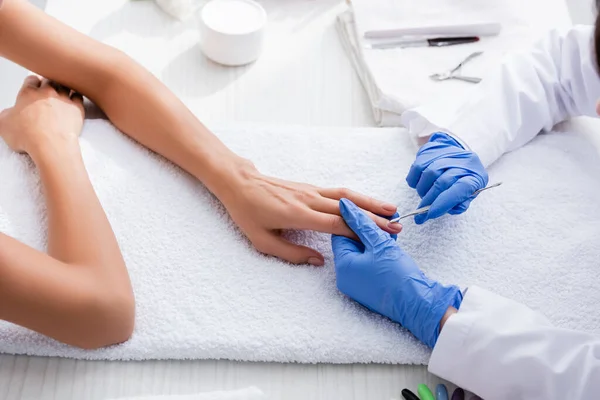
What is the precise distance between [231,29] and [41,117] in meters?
0.41

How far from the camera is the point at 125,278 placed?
3.57ft

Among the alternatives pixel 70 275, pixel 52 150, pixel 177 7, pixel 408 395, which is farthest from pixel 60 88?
pixel 408 395

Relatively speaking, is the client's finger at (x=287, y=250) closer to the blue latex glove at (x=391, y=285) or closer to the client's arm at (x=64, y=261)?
the blue latex glove at (x=391, y=285)

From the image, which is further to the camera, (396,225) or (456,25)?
(456,25)

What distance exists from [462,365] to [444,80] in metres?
0.63

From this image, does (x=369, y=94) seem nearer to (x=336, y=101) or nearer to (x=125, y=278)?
(x=336, y=101)

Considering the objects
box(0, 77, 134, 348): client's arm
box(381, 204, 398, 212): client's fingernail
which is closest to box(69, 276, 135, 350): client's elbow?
box(0, 77, 134, 348): client's arm

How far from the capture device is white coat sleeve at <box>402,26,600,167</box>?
1.30 metres

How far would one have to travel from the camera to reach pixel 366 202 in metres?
1.17

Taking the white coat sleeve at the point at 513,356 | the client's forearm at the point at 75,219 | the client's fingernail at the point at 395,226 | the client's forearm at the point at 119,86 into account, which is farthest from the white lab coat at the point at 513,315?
the client's forearm at the point at 75,219

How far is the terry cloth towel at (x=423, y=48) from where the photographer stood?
1419 millimetres

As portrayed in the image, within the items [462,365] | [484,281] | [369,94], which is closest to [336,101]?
[369,94]

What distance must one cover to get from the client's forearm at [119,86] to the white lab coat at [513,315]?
390 millimetres

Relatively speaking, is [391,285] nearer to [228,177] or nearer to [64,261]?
[228,177]
